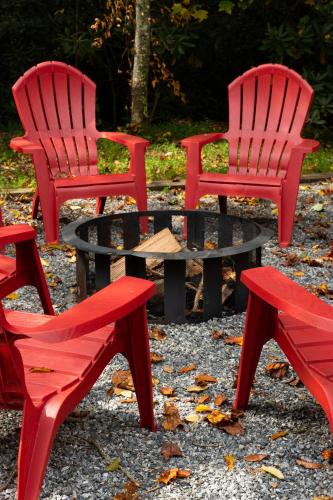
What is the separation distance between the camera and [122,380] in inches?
114

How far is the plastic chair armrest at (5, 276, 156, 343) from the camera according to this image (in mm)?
1833

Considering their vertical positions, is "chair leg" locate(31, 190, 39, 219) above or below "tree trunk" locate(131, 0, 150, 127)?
below

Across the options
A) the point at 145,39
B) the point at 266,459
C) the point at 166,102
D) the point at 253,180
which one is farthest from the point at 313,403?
the point at 166,102

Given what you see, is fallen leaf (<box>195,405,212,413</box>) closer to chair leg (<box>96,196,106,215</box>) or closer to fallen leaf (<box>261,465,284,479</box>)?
fallen leaf (<box>261,465,284,479</box>)

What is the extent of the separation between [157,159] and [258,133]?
1.98m

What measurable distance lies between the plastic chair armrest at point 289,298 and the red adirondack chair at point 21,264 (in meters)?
1.08

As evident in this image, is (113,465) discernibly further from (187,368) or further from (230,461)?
(187,368)

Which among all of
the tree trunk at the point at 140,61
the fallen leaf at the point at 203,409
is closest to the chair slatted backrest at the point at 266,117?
the tree trunk at the point at 140,61

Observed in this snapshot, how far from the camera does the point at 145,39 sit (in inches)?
299

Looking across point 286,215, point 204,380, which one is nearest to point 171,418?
point 204,380

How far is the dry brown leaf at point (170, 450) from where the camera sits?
94.3 inches

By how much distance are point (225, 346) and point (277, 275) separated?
1.01 meters

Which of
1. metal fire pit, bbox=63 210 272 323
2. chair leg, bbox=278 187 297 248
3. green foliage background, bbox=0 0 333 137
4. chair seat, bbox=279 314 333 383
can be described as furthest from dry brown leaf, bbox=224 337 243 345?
green foliage background, bbox=0 0 333 137

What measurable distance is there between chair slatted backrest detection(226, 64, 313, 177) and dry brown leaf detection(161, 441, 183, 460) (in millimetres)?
3117
